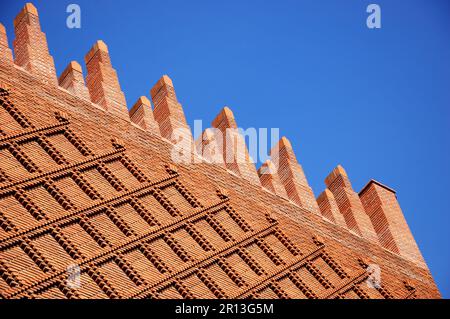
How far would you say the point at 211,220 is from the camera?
1639 centimetres

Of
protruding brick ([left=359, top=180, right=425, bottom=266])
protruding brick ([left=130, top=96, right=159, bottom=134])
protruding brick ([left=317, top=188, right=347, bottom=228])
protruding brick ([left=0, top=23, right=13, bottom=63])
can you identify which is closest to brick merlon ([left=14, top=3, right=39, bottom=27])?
protruding brick ([left=0, top=23, right=13, bottom=63])

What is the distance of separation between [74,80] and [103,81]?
0.66 meters

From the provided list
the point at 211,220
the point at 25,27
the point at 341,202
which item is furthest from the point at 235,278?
the point at 25,27

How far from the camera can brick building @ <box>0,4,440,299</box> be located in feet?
47.5

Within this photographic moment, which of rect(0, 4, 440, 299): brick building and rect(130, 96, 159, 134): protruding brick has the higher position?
rect(130, 96, 159, 134): protruding brick

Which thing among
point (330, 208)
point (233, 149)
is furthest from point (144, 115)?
point (330, 208)

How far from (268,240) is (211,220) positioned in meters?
1.00

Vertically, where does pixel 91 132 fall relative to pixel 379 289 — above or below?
above

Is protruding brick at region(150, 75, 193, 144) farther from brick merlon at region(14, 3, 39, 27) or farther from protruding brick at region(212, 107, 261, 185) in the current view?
brick merlon at region(14, 3, 39, 27)

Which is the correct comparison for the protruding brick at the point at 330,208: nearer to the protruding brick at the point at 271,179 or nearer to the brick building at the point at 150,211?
the brick building at the point at 150,211

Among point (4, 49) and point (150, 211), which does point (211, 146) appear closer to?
point (150, 211)

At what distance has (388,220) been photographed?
19.0 metres

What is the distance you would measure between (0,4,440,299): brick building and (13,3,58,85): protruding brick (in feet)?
0.07
